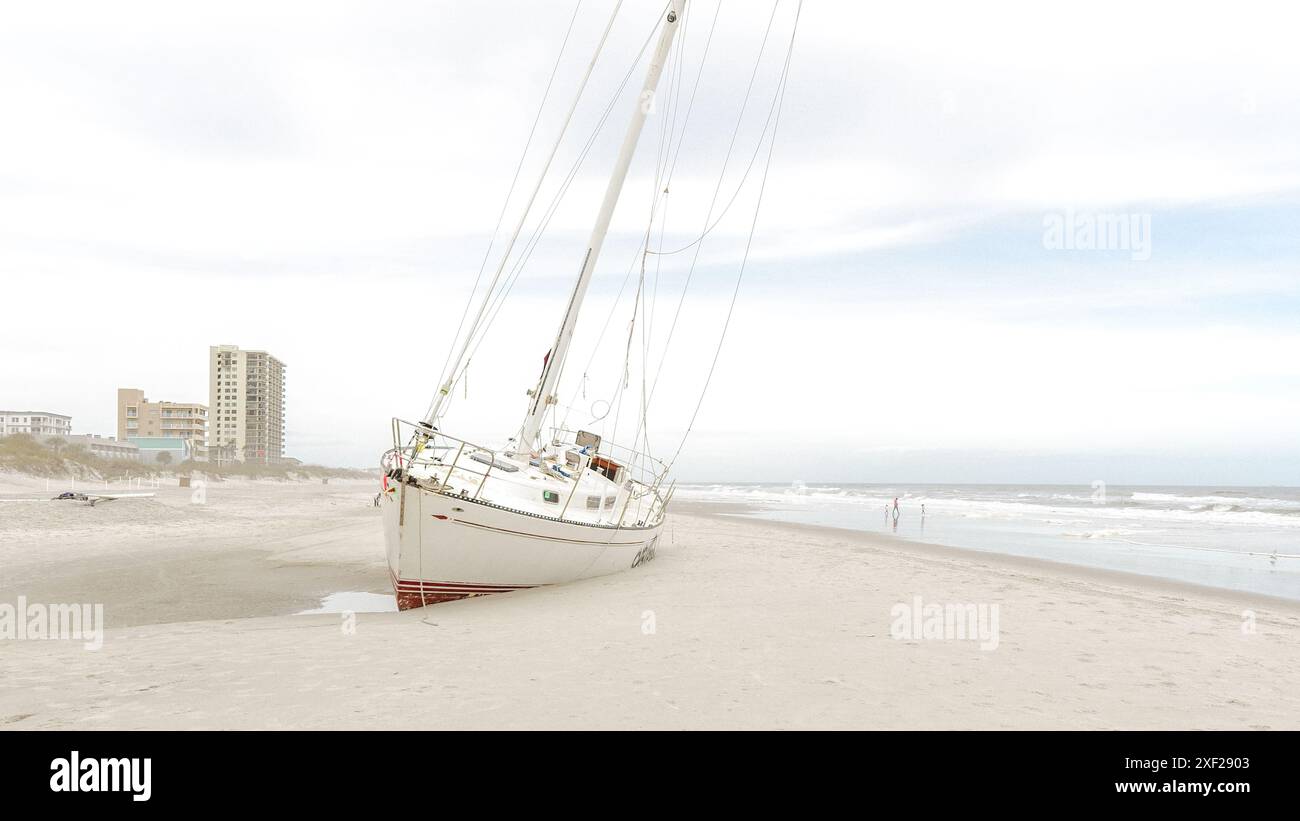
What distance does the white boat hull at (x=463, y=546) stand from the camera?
10.6 m

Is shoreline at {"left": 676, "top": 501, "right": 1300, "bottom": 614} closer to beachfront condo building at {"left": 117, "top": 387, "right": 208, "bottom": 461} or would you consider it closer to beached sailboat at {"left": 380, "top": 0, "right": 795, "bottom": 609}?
beached sailboat at {"left": 380, "top": 0, "right": 795, "bottom": 609}

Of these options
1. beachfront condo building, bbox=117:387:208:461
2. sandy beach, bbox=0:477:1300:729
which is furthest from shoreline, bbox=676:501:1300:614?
Answer: beachfront condo building, bbox=117:387:208:461

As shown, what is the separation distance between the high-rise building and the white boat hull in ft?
533

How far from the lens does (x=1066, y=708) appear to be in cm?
620

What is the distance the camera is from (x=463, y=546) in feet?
36.1

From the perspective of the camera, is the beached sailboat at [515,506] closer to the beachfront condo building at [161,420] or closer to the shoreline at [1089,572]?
the shoreline at [1089,572]

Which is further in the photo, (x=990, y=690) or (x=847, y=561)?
(x=847, y=561)

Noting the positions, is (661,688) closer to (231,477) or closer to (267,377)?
(231,477)

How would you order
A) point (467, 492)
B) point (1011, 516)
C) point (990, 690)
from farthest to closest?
point (1011, 516), point (467, 492), point (990, 690)

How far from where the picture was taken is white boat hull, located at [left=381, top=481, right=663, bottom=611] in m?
10.6

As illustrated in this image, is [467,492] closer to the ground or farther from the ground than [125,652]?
farther from the ground

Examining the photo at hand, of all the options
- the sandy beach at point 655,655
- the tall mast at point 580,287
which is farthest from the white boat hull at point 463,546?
the tall mast at point 580,287
